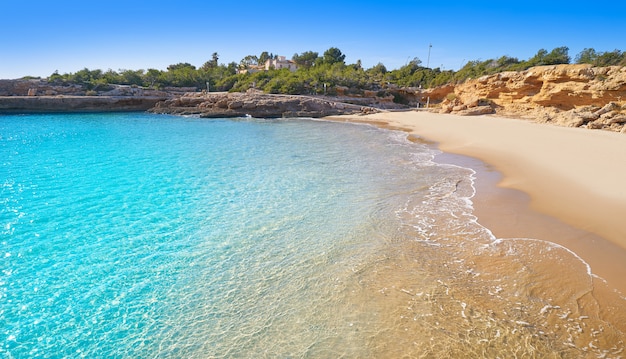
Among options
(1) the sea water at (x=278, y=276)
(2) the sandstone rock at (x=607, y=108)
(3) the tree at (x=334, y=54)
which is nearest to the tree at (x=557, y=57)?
(2) the sandstone rock at (x=607, y=108)

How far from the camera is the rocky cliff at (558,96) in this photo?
778 inches

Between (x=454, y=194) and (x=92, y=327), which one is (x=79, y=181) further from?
(x=454, y=194)

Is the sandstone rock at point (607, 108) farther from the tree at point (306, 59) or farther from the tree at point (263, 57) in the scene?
the tree at point (263, 57)

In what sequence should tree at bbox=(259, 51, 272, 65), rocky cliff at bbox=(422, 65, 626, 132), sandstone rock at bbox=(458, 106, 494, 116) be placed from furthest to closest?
tree at bbox=(259, 51, 272, 65), sandstone rock at bbox=(458, 106, 494, 116), rocky cliff at bbox=(422, 65, 626, 132)

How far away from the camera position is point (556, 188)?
822 cm

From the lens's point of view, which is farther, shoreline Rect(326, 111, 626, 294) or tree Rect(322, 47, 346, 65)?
tree Rect(322, 47, 346, 65)

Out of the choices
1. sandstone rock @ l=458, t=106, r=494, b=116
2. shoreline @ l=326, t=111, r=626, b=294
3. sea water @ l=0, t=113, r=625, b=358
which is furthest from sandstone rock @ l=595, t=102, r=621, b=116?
sea water @ l=0, t=113, r=625, b=358

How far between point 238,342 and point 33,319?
2.39m

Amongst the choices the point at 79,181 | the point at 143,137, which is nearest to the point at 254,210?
the point at 79,181

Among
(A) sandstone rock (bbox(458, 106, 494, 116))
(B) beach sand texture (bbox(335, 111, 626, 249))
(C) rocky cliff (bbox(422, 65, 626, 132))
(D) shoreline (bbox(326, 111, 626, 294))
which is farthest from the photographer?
(A) sandstone rock (bbox(458, 106, 494, 116))

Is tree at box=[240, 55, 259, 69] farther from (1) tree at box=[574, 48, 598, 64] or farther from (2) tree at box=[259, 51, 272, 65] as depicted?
(1) tree at box=[574, 48, 598, 64]

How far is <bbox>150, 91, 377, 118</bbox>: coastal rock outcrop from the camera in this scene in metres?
31.4

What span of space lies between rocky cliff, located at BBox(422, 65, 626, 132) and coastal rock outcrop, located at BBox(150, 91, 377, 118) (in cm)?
A: 1052

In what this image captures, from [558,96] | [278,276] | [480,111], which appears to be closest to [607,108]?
[558,96]
